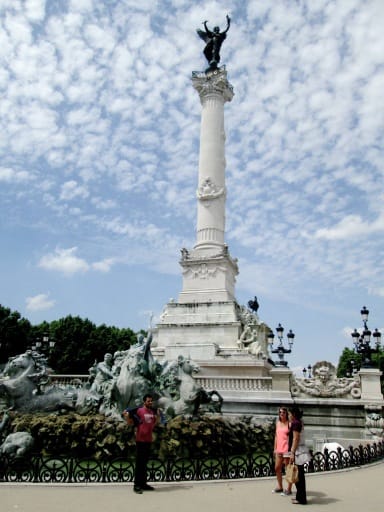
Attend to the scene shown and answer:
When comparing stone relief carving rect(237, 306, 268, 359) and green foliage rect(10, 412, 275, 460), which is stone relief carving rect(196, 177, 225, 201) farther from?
green foliage rect(10, 412, 275, 460)

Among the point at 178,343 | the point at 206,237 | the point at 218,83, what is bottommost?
the point at 178,343

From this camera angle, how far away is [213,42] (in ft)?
126

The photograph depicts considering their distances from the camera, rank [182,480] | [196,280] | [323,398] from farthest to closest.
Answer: [196,280]
[323,398]
[182,480]

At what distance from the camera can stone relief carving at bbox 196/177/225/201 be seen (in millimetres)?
Result: 33406

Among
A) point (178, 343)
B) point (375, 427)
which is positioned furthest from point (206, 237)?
point (375, 427)

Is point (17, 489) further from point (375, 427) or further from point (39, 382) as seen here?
point (375, 427)

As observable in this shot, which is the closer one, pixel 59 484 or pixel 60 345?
pixel 59 484

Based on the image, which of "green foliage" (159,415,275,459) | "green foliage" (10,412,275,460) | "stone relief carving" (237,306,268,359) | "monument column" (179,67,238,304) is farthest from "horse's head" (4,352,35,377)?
"monument column" (179,67,238,304)

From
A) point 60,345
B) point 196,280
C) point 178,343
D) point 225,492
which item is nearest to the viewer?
point 225,492

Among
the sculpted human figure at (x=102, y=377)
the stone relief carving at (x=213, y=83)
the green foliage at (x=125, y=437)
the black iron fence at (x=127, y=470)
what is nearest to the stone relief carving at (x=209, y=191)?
the stone relief carving at (x=213, y=83)

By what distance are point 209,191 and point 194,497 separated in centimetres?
2694

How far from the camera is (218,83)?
35156 millimetres

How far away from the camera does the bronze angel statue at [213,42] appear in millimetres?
37844

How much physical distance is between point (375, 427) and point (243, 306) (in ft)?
48.3
